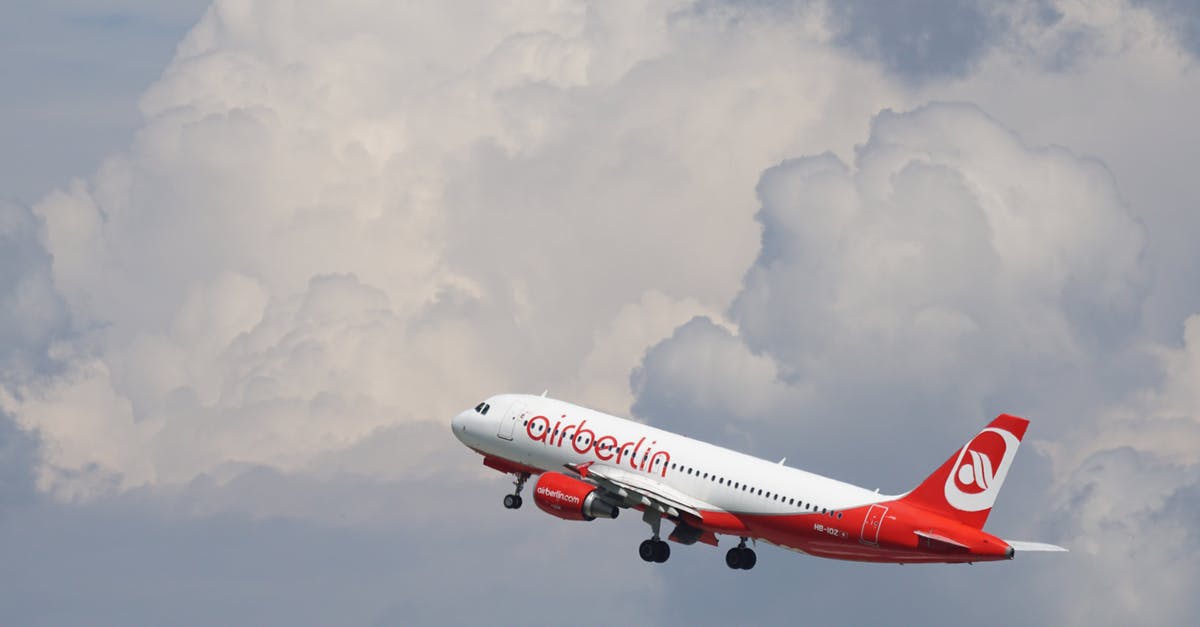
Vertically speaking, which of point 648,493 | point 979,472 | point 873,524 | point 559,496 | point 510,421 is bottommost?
point 559,496

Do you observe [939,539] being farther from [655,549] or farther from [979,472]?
[655,549]

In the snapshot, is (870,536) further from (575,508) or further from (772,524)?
(575,508)

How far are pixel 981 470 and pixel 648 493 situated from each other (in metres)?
17.6

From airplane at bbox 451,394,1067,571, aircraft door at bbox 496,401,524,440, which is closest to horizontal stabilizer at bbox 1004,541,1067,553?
airplane at bbox 451,394,1067,571

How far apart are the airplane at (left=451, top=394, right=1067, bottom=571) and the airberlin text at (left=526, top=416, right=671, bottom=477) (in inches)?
2.0

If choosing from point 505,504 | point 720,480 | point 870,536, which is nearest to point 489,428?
point 505,504

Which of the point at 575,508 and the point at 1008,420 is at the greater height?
the point at 1008,420

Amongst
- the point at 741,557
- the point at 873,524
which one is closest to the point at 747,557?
the point at 741,557

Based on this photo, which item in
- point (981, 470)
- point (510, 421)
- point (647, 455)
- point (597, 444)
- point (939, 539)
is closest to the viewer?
point (939, 539)

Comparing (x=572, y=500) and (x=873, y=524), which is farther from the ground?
(x=873, y=524)

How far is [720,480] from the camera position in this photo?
132000 millimetres

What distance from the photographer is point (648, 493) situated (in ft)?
436

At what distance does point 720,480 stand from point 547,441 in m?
10.6

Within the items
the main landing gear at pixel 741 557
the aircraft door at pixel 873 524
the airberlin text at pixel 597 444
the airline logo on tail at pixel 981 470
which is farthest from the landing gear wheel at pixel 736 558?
the airline logo on tail at pixel 981 470
